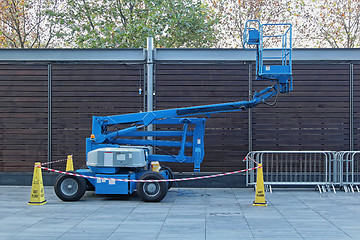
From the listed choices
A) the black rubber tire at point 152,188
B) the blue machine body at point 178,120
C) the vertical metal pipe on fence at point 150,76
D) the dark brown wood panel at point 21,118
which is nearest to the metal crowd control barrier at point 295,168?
the blue machine body at point 178,120

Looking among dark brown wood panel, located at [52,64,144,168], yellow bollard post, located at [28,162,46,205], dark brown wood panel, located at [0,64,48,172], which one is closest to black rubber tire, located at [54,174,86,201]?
yellow bollard post, located at [28,162,46,205]

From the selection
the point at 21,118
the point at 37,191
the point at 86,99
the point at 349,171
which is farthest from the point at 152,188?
the point at 349,171

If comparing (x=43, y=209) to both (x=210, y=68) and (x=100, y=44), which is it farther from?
(x=100, y=44)

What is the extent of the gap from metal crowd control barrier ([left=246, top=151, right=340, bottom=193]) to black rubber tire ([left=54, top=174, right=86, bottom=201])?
16.5ft

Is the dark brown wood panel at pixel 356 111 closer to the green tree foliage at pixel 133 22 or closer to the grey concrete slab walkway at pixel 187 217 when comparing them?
the grey concrete slab walkway at pixel 187 217

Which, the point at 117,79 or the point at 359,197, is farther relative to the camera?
the point at 117,79

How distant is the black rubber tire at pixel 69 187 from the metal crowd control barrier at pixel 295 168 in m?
5.02

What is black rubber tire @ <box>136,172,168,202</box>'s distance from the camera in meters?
11.0

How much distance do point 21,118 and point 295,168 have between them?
9.22 metres

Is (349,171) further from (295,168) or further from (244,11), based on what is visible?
(244,11)

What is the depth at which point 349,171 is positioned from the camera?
1377 cm

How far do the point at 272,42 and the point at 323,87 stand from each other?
1742 cm

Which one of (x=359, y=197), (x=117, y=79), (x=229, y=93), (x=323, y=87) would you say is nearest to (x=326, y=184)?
(x=359, y=197)

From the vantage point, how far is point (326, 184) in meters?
13.0
